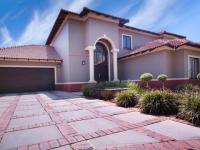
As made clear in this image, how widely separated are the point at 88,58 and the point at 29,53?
6.56 meters

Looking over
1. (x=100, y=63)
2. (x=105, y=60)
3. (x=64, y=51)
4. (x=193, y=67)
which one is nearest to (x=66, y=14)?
(x=64, y=51)

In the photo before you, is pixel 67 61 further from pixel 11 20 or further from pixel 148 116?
pixel 148 116

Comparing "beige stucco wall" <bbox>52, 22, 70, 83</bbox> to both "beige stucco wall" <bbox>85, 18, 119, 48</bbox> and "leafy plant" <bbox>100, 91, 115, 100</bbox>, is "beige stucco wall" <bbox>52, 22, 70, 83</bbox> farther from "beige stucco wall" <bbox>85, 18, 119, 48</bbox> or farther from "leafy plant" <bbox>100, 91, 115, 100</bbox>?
"leafy plant" <bbox>100, 91, 115, 100</bbox>

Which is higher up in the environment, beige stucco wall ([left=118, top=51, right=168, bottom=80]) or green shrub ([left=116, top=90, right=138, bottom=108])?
beige stucco wall ([left=118, top=51, right=168, bottom=80])

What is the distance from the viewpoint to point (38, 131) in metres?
4.54

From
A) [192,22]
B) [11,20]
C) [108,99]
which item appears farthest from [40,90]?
[192,22]

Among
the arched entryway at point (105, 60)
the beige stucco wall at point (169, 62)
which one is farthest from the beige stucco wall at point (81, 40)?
the beige stucco wall at point (169, 62)

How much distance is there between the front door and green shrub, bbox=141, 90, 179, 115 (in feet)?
35.4

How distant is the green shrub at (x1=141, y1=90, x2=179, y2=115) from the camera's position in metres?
6.29

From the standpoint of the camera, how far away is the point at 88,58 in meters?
16.2

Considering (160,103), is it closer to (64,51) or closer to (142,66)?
(142,66)

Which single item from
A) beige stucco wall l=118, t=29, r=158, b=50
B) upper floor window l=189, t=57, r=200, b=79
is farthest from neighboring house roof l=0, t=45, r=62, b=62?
upper floor window l=189, t=57, r=200, b=79

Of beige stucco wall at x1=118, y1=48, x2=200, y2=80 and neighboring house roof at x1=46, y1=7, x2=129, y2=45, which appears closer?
beige stucco wall at x1=118, y1=48, x2=200, y2=80

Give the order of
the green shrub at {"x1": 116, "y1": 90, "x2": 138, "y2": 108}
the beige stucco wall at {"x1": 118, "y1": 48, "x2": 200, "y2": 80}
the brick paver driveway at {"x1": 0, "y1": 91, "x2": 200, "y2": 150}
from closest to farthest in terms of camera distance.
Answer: the brick paver driveway at {"x1": 0, "y1": 91, "x2": 200, "y2": 150}
the green shrub at {"x1": 116, "y1": 90, "x2": 138, "y2": 108}
the beige stucco wall at {"x1": 118, "y1": 48, "x2": 200, "y2": 80}
